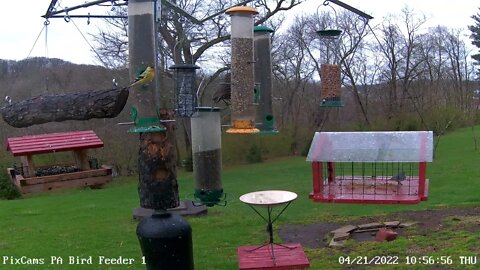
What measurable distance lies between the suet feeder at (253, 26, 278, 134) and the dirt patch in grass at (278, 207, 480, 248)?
3.53 m

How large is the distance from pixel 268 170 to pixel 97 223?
11.7m

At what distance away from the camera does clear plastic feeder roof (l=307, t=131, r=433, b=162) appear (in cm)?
681

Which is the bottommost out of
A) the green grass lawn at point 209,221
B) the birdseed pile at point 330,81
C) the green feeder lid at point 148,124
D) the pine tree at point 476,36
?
the green grass lawn at point 209,221

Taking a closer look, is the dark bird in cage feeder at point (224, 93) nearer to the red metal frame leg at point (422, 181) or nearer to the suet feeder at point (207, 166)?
the suet feeder at point (207, 166)

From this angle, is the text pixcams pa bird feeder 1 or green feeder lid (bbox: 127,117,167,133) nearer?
green feeder lid (bbox: 127,117,167,133)

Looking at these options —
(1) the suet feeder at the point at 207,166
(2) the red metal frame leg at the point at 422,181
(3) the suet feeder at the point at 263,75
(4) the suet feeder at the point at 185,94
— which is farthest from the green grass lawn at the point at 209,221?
(4) the suet feeder at the point at 185,94

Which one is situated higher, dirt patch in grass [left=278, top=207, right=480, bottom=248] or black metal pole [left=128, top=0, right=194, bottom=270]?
black metal pole [left=128, top=0, right=194, bottom=270]

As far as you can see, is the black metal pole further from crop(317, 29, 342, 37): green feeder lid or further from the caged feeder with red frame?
crop(317, 29, 342, 37): green feeder lid

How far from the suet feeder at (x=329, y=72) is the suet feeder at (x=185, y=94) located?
220 centimetres

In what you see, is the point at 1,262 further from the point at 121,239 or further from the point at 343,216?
the point at 343,216

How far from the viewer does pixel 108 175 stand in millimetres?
9000

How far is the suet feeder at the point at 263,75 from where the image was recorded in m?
6.37

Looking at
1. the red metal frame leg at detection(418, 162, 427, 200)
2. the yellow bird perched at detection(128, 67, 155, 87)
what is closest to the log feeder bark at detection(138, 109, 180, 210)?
the yellow bird perched at detection(128, 67, 155, 87)

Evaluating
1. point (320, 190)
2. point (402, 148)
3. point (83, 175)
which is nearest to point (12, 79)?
point (83, 175)
